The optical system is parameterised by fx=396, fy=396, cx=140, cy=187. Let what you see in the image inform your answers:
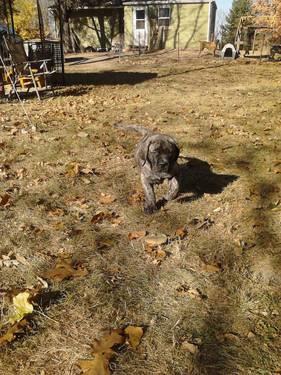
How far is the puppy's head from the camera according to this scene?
369cm

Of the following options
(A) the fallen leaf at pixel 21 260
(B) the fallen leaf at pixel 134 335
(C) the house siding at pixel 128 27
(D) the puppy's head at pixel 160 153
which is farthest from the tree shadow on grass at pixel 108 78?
(C) the house siding at pixel 128 27

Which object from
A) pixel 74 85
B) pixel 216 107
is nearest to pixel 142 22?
pixel 74 85

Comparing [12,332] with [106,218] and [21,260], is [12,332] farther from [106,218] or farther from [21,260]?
[106,218]

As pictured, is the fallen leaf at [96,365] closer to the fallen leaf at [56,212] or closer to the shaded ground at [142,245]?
the shaded ground at [142,245]

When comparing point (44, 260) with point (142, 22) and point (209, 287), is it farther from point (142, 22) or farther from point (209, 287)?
point (142, 22)

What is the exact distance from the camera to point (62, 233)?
3.90 metres

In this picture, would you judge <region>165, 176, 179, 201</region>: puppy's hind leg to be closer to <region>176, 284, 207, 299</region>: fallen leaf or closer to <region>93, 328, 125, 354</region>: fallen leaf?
<region>176, 284, 207, 299</region>: fallen leaf

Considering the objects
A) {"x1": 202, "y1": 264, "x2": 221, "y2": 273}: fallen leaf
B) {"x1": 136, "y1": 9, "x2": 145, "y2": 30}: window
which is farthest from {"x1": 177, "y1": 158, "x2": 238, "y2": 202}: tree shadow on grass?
{"x1": 136, "y1": 9, "x2": 145, "y2": 30}: window

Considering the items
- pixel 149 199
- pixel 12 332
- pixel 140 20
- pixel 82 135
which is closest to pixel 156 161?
pixel 149 199

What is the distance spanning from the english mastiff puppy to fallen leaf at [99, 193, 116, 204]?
21.4 inches

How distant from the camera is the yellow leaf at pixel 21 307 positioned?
2742 mm

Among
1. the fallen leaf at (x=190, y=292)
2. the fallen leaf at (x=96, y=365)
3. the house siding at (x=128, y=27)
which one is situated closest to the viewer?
the fallen leaf at (x=96, y=365)

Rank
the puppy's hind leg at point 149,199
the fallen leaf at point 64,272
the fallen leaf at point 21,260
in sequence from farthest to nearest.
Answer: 1. the puppy's hind leg at point 149,199
2. the fallen leaf at point 21,260
3. the fallen leaf at point 64,272

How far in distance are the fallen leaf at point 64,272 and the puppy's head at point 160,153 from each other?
3.85ft
